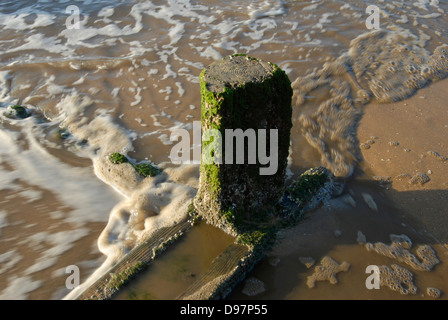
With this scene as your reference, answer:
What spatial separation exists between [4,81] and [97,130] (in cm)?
284

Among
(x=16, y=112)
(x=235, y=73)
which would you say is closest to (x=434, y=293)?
(x=235, y=73)

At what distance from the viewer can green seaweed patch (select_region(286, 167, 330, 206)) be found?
459cm

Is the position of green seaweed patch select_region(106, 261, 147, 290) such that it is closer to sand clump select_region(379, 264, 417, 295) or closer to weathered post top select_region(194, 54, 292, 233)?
weathered post top select_region(194, 54, 292, 233)

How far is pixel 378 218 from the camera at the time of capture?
15.6 feet

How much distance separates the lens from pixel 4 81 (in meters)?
7.87

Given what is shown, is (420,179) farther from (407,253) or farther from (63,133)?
(63,133)

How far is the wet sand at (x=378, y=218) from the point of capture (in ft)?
12.9

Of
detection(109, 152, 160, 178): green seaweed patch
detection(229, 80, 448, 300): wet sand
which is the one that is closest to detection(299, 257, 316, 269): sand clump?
detection(229, 80, 448, 300): wet sand

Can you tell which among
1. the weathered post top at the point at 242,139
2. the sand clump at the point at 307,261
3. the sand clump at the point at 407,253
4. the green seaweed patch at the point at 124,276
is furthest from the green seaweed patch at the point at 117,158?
the sand clump at the point at 407,253

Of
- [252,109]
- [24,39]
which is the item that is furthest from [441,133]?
[24,39]

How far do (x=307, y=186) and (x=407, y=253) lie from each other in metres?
1.29

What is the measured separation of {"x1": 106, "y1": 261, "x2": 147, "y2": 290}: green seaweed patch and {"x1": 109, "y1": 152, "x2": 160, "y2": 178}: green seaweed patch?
182cm

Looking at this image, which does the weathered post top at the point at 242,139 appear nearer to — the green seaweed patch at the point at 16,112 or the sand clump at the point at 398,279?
the sand clump at the point at 398,279

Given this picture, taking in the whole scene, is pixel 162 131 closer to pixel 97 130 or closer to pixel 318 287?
pixel 97 130
